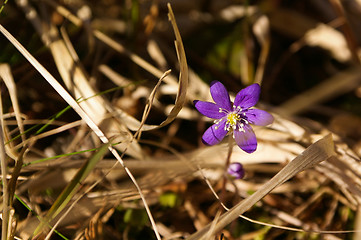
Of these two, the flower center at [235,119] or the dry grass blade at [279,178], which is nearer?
the dry grass blade at [279,178]

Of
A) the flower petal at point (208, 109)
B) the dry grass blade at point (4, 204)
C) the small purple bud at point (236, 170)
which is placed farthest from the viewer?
the small purple bud at point (236, 170)

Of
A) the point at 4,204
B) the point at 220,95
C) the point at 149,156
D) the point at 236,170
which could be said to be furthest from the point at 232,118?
the point at 4,204

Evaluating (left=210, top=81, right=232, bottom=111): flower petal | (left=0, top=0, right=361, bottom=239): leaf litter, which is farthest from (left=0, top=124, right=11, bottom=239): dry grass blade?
(left=210, top=81, right=232, bottom=111): flower petal

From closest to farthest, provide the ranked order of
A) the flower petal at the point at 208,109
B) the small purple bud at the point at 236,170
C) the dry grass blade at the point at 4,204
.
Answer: the dry grass blade at the point at 4,204 < the flower petal at the point at 208,109 < the small purple bud at the point at 236,170

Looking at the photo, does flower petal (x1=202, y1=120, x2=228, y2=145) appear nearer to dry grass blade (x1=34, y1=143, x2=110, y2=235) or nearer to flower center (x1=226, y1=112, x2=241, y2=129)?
flower center (x1=226, y1=112, x2=241, y2=129)

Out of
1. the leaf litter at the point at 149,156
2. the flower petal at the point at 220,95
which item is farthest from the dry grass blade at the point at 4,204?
the flower petal at the point at 220,95

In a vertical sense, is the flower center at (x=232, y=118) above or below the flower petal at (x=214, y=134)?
above

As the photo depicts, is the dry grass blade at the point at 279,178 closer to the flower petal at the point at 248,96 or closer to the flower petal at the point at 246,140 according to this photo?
the flower petal at the point at 246,140
